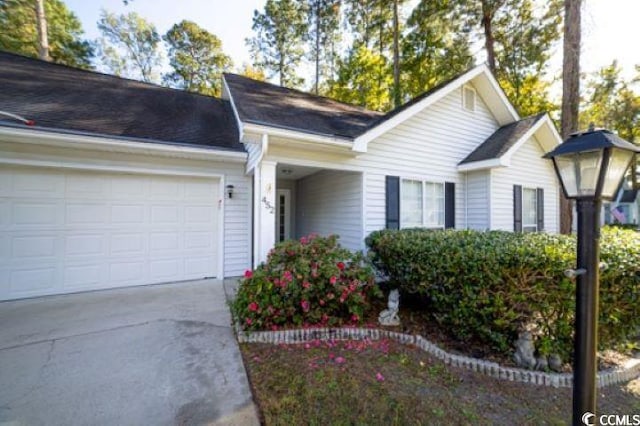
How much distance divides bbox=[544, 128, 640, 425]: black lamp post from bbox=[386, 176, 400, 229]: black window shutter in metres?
4.29

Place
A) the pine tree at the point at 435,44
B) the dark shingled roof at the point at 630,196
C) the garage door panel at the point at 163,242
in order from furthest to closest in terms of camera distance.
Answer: the dark shingled roof at the point at 630,196 → the pine tree at the point at 435,44 → the garage door panel at the point at 163,242

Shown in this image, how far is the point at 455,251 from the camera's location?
337 centimetres

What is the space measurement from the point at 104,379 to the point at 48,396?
0.39 meters

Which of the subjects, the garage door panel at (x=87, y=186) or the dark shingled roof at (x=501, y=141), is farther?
the dark shingled roof at (x=501, y=141)

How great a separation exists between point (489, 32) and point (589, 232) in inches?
537

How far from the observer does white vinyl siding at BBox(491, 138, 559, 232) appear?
6.92 meters

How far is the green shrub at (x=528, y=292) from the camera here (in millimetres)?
2850

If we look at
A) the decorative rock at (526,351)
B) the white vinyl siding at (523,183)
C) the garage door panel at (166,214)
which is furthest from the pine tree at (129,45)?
the decorative rock at (526,351)

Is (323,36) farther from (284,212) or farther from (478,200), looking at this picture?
(478,200)

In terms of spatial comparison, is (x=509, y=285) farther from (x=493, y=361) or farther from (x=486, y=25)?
(x=486, y=25)

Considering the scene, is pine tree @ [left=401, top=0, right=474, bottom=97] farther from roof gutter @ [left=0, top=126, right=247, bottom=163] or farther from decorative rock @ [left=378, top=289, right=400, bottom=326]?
decorative rock @ [left=378, top=289, right=400, bottom=326]

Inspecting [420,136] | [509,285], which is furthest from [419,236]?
[420,136]

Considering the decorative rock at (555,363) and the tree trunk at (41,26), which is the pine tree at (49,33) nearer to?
the tree trunk at (41,26)

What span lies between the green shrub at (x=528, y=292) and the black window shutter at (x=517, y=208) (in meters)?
4.05
